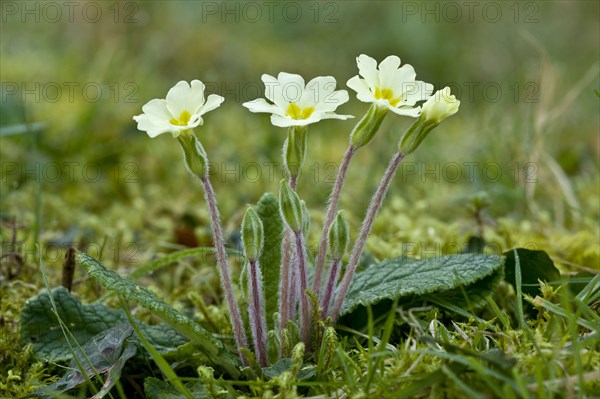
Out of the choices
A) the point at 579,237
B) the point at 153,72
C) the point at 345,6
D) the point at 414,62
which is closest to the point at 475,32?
the point at 414,62

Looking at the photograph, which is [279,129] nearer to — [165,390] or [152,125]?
[152,125]

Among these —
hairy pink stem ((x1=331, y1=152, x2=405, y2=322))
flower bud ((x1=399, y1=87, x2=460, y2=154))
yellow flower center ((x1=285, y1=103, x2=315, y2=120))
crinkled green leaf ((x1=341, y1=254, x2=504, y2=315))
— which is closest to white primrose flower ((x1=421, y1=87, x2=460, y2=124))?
flower bud ((x1=399, y1=87, x2=460, y2=154))

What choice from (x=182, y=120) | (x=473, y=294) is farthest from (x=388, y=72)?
(x=473, y=294)

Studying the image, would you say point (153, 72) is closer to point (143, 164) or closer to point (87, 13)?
point (87, 13)

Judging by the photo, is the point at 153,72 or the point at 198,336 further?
the point at 153,72

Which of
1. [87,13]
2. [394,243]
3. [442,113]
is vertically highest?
[87,13]

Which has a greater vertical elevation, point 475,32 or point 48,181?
point 475,32
